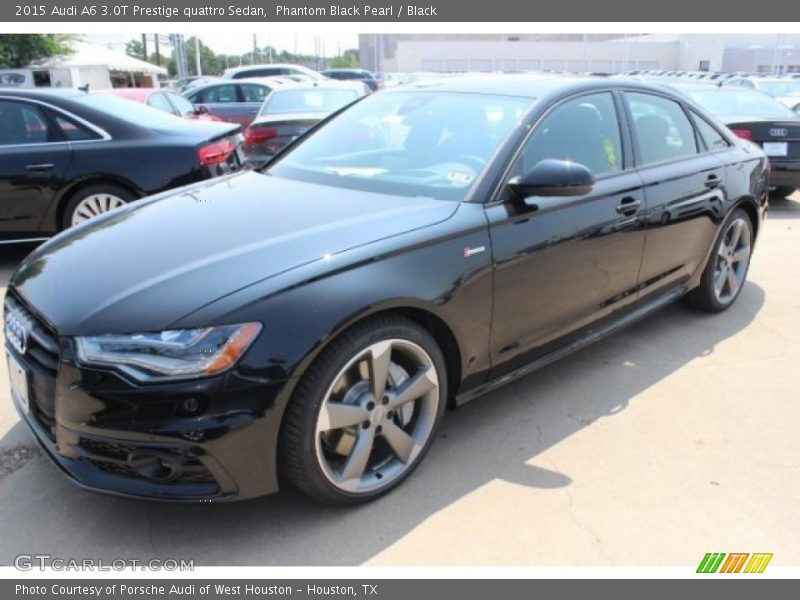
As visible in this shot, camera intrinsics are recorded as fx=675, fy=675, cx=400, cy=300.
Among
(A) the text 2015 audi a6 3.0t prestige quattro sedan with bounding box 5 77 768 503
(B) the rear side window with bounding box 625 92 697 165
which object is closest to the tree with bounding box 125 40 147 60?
(B) the rear side window with bounding box 625 92 697 165

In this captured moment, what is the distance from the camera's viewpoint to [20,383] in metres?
2.50

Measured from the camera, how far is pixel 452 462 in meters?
2.93

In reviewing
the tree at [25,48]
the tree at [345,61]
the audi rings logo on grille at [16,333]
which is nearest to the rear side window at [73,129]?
the audi rings logo on grille at [16,333]

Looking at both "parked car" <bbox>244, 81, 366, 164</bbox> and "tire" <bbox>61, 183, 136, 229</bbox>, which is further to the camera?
"parked car" <bbox>244, 81, 366, 164</bbox>

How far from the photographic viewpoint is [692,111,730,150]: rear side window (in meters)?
4.31

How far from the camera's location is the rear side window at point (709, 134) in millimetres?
4312

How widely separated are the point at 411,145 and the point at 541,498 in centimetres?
174

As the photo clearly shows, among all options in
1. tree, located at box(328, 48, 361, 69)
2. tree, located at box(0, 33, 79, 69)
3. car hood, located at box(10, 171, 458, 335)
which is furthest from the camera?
tree, located at box(328, 48, 361, 69)

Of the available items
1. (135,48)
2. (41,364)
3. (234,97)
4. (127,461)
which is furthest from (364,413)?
(135,48)

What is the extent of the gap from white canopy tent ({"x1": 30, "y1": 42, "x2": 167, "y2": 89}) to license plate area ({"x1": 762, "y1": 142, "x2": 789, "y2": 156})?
1007 inches

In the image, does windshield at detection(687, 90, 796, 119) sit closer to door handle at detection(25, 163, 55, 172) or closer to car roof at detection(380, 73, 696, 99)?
car roof at detection(380, 73, 696, 99)

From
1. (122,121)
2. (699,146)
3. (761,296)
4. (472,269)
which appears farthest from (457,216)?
(122,121)

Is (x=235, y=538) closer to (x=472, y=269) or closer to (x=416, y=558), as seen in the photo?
(x=416, y=558)

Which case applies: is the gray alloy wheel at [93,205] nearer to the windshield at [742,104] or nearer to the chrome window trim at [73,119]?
the chrome window trim at [73,119]
